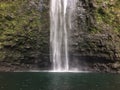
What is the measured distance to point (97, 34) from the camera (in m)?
72.9

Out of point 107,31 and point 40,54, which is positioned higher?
point 107,31

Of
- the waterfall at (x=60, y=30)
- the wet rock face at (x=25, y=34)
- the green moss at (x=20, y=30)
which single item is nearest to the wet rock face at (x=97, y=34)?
the waterfall at (x=60, y=30)

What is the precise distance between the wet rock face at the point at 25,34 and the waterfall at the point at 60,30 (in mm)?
1503

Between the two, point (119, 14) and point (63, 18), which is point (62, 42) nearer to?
point (63, 18)

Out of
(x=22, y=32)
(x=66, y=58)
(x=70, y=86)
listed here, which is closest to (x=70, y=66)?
(x=66, y=58)

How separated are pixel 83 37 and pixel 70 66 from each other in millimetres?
7187

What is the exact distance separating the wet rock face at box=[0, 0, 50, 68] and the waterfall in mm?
Result: 1503

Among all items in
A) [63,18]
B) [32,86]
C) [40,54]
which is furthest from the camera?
[63,18]

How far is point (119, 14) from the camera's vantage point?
76625 mm

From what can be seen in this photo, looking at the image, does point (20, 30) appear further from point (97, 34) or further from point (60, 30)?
point (97, 34)

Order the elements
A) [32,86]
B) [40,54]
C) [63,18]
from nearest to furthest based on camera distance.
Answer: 1. [32,86]
2. [40,54]
3. [63,18]

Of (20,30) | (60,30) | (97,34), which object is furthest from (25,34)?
(97,34)

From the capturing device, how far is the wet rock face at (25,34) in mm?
72125

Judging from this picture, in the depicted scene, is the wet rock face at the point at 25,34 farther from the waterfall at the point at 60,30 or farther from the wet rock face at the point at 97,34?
the wet rock face at the point at 97,34
